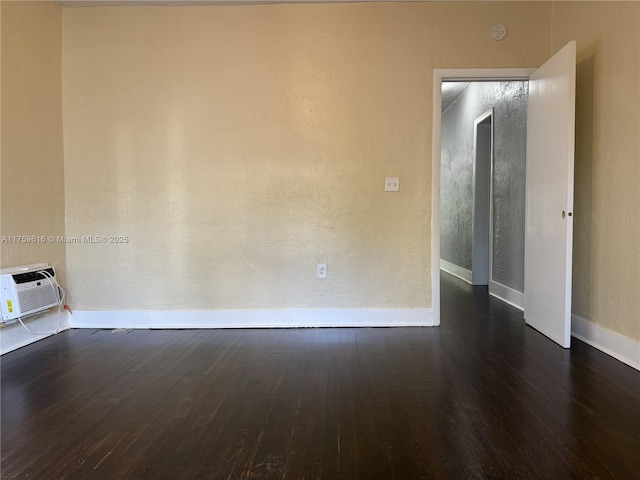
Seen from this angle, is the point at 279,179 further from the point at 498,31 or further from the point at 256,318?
the point at 498,31

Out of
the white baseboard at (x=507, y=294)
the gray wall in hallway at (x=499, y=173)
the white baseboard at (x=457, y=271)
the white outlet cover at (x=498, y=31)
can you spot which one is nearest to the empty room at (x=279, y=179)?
the white outlet cover at (x=498, y=31)

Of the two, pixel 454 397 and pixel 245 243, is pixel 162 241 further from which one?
pixel 454 397

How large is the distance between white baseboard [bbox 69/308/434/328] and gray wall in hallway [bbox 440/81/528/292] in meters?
1.38

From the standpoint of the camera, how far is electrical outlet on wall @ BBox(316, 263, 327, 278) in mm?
2801

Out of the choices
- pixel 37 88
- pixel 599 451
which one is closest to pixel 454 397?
pixel 599 451

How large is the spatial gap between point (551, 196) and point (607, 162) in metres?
0.35

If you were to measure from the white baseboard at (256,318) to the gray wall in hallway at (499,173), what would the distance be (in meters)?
1.38

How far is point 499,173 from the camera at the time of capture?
3.83 m

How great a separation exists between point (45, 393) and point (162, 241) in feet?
4.28

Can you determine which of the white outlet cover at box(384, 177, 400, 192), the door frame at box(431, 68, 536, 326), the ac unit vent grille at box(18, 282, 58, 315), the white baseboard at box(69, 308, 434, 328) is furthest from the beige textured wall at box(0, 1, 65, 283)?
the door frame at box(431, 68, 536, 326)

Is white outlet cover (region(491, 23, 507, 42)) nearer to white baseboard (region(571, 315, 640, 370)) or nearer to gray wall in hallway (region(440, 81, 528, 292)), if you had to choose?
gray wall in hallway (region(440, 81, 528, 292))

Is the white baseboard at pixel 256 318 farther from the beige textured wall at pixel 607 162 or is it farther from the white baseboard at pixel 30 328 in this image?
the beige textured wall at pixel 607 162

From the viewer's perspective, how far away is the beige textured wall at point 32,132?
7.68 feet

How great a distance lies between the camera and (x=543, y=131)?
99.4 inches
